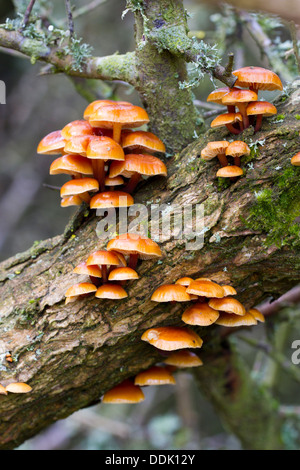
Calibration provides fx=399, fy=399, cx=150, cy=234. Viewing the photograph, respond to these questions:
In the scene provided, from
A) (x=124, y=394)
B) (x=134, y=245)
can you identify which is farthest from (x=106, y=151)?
(x=124, y=394)

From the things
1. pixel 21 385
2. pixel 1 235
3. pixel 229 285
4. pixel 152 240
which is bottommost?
pixel 1 235

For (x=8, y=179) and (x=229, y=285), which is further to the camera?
(x=8, y=179)

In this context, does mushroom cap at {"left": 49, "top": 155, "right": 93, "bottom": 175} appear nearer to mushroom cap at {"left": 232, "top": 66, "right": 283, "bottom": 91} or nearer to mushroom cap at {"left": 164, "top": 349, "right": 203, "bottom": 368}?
mushroom cap at {"left": 232, "top": 66, "right": 283, "bottom": 91}

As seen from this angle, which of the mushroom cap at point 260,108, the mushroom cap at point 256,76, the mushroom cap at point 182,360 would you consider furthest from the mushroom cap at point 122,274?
the mushroom cap at point 256,76

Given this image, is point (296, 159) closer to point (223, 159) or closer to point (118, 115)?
point (223, 159)

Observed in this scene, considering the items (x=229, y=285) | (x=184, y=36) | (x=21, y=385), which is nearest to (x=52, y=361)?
(x=21, y=385)
